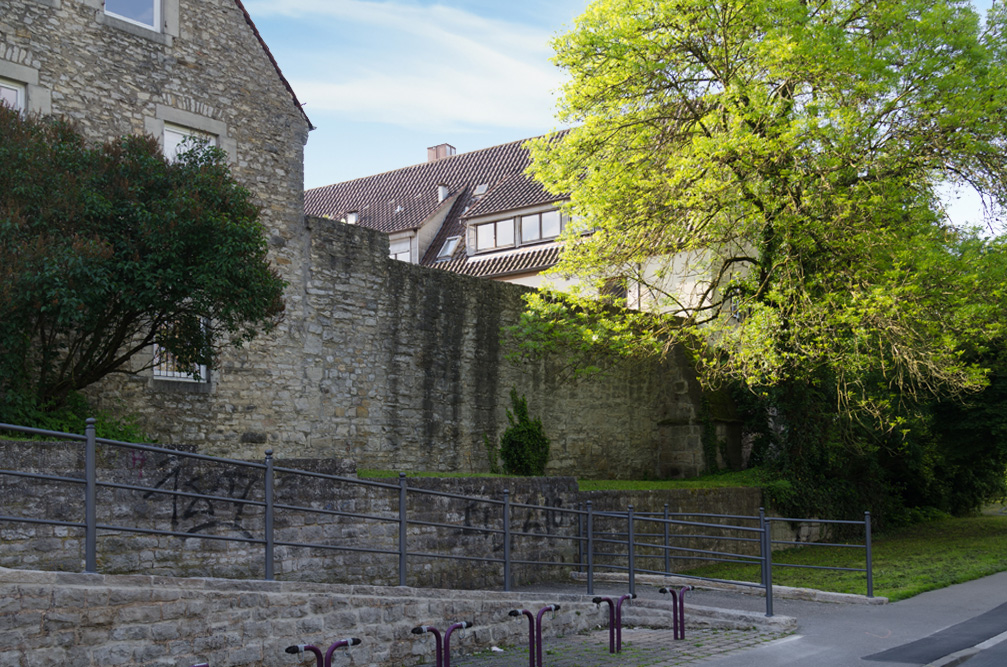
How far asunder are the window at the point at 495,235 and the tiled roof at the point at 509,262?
1.31 feet

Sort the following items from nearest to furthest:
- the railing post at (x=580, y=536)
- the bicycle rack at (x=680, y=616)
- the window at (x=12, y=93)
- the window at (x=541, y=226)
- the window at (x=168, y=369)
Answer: the bicycle rack at (x=680, y=616), the window at (x=12, y=93), the window at (x=168, y=369), the railing post at (x=580, y=536), the window at (x=541, y=226)

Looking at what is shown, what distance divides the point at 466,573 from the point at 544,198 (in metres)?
20.9

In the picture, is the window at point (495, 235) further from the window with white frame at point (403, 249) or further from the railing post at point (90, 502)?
the railing post at point (90, 502)

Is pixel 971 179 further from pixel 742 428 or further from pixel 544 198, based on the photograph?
pixel 544 198

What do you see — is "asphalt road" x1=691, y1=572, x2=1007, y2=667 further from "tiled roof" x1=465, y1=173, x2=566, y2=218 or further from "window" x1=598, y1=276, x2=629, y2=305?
"tiled roof" x1=465, y1=173, x2=566, y2=218

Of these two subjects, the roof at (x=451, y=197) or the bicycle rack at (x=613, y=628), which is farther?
the roof at (x=451, y=197)

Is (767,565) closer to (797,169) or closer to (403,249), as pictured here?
(797,169)

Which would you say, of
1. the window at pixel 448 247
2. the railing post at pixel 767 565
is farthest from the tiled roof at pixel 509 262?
the railing post at pixel 767 565

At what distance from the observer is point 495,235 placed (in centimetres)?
3331

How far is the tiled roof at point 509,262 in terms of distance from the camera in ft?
100

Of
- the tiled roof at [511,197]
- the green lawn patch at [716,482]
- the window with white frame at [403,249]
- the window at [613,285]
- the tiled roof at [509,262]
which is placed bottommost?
the green lawn patch at [716,482]

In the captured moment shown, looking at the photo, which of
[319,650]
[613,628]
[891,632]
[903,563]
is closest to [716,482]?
[903,563]

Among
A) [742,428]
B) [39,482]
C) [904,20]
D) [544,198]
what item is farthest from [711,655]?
[544,198]

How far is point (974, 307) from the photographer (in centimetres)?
1625
